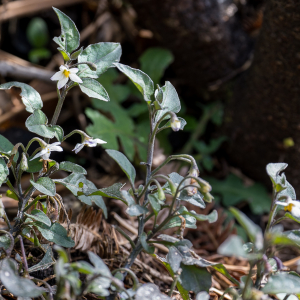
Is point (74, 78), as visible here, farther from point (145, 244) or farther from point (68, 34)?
point (145, 244)

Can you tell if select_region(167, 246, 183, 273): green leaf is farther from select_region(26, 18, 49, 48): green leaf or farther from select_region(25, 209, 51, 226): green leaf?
select_region(26, 18, 49, 48): green leaf

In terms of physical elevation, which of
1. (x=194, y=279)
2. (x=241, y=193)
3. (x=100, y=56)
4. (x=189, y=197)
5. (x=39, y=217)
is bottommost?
(x=241, y=193)

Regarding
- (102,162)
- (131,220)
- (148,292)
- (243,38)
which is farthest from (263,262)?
(243,38)

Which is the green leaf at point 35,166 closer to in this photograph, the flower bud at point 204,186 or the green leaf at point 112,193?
the green leaf at point 112,193

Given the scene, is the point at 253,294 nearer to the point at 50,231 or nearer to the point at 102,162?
the point at 50,231

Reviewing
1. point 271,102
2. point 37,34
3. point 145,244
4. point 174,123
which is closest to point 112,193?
point 145,244

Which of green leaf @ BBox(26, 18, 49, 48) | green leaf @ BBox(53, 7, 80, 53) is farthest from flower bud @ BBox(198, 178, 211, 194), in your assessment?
green leaf @ BBox(26, 18, 49, 48)
